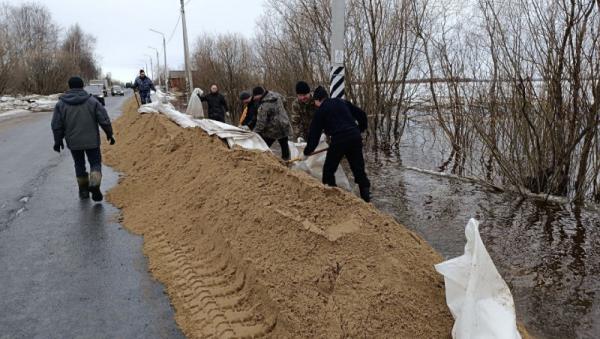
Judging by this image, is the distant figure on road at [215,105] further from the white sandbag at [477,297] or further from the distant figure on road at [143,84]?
the white sandbag at [477,297]

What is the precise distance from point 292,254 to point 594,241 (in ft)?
12.8

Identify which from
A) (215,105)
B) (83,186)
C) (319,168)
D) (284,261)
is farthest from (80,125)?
(215,105)

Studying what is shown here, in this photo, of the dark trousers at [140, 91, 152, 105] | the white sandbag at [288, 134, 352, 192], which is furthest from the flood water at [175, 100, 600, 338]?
the dark trousers at [140, 91, 152, 105]

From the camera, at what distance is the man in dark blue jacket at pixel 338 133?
597 centimetres

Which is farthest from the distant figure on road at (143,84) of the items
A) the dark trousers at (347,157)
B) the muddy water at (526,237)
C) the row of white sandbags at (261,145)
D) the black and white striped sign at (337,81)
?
the dark trousers at (347,157)

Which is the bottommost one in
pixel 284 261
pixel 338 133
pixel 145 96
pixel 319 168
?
pixel 284 261

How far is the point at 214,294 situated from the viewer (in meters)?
3.63

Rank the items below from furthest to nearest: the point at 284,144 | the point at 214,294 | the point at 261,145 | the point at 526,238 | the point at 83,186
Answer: the point at 284,144
the point at 261,145
the point at 83,186
the point at 526,238
the point at 214,294

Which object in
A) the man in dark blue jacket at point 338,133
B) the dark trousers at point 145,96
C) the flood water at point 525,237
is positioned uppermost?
the dark trousers at point 145,96

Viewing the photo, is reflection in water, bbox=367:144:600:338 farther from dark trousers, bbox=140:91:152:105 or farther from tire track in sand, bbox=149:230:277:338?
dark trousers, bbox=140:91:152:105

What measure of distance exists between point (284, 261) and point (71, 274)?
2062 millimetres

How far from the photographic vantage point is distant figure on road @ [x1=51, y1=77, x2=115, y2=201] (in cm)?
635

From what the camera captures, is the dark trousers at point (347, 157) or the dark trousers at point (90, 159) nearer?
the dark trousers at point (347, 157)

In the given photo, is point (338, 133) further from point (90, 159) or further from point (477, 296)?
point (477, 296)
